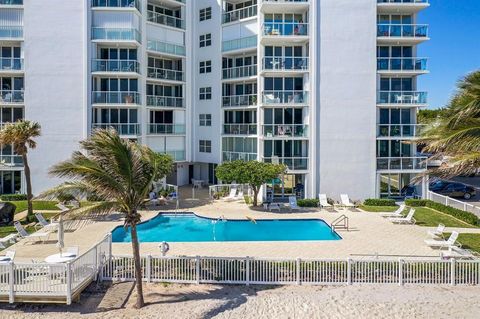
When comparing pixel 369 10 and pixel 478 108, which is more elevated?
pixel 369 10

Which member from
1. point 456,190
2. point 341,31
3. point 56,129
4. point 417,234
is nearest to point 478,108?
point 417,234

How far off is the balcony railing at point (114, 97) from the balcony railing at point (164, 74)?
10.0ft

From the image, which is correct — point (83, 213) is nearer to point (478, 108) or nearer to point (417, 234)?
point (478, 108)

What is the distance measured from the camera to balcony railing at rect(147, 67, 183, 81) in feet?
125

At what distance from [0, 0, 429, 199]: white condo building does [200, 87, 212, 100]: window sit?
552 centimetres

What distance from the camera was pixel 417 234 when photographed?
79.1 ft

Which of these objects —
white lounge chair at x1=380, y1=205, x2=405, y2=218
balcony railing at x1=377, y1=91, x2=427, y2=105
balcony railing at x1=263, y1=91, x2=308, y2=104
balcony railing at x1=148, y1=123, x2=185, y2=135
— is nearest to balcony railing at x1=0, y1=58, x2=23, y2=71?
balcony railing at x1=148, y1=123, x2=185, y2=135

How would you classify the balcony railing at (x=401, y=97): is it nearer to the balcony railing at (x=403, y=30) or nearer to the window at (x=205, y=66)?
the balcony railing at (x=403, y=30)

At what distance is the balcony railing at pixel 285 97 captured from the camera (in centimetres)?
3381

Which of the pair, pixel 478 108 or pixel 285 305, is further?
pixel 478 108

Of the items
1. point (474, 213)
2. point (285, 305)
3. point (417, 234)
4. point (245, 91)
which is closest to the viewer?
point (285, 305)

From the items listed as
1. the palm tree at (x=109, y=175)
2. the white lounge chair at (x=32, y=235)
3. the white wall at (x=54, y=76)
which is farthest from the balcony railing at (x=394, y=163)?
the palm tree at (x=109, y=175)

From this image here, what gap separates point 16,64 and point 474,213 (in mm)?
32669

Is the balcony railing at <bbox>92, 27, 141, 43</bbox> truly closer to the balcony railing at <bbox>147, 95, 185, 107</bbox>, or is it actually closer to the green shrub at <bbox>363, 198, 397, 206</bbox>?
the balcony railing at <bbox>147, 95, 185, 107</bbox>
